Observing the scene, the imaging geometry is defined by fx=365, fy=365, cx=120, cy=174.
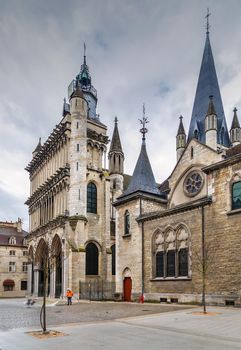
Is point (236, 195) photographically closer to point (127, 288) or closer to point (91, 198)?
point (127, 288)

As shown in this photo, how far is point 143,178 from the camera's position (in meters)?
32.8

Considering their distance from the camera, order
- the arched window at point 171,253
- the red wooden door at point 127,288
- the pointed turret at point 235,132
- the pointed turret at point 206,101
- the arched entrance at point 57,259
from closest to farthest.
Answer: the arched window at point 171,253, the red wooden door at point 127,288, the pointed turret at point 206,101, the arched entrance at point 57,259, the pointed turret at point 235,132

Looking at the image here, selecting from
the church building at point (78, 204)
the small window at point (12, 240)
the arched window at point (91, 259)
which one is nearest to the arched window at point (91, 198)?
the church building at point (78, 204)

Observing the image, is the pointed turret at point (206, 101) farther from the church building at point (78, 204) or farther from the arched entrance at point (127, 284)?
the arched entrance at point (127, 284)

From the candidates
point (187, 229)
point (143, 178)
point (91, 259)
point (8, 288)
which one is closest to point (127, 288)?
point (187, 229)

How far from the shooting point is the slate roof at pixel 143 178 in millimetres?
31922

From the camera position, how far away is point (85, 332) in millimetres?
11820

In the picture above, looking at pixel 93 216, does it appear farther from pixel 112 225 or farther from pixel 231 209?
pixel 231 209

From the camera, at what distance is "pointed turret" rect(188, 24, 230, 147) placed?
38406 mm

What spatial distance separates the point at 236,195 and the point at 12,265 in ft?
139

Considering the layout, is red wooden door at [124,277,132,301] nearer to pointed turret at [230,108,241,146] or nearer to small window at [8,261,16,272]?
pointed turret at [230,108,241,146]

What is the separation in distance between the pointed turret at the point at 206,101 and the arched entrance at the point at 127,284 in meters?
15.7

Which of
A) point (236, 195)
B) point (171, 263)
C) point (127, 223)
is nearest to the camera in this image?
point (236, 195)

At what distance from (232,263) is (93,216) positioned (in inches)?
819
